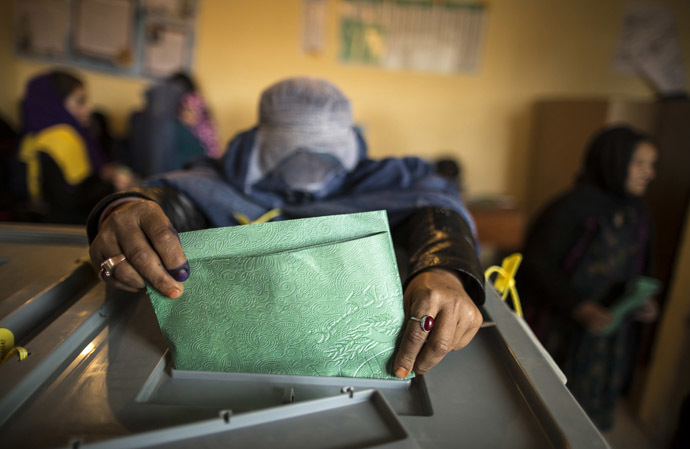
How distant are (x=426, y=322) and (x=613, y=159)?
157 centimetres

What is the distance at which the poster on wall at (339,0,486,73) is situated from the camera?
2648mm

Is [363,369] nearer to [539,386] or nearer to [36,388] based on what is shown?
[539,386]

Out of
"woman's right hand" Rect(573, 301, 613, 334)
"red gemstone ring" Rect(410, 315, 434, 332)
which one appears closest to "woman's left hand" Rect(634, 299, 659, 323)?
"woman's right hand" Rect(573, 301, 613, 334)

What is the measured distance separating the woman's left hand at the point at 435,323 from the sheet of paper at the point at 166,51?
2.68 metres

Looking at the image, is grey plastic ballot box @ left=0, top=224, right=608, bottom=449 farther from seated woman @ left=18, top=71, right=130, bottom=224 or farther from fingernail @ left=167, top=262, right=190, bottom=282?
seated woman @ left=18, top=71, right=130, bottom=224

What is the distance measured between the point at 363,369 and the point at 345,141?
0.67m

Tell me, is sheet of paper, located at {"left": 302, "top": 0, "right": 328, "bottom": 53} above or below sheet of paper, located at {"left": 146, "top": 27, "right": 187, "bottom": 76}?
above

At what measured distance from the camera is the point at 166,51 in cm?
269

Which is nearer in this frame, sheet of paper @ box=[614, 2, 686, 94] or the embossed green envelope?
the embossed green envelope

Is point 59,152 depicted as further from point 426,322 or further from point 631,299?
point 631,299

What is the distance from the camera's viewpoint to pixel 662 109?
2285mm

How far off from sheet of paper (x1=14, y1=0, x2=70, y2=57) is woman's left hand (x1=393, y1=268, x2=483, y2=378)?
307cm

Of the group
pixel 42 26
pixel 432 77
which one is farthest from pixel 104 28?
pixel 432 77

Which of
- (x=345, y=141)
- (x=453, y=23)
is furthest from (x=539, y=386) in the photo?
(x=453, y=23)
